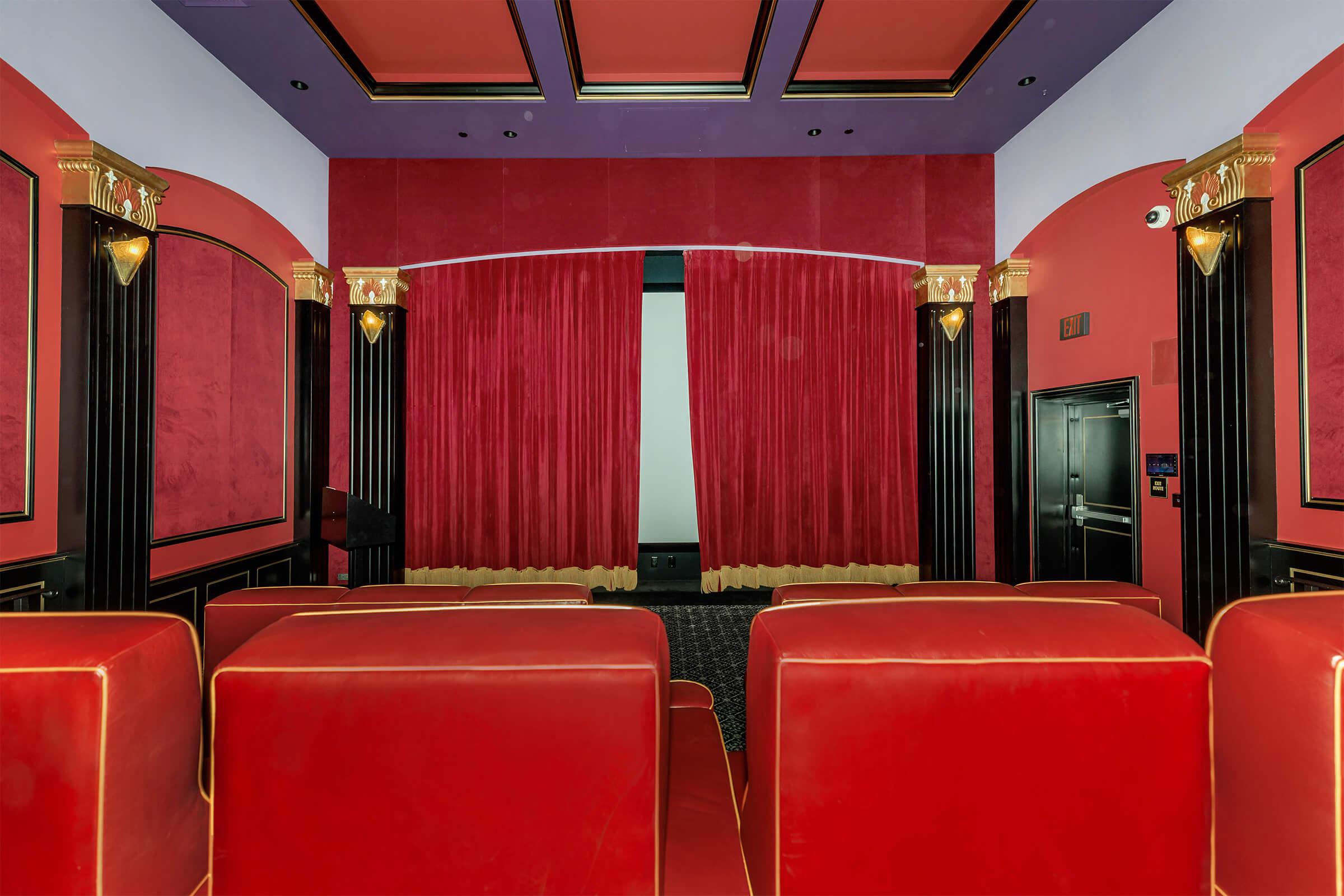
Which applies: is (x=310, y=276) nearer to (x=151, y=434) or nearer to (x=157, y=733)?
(x=151, y=434)

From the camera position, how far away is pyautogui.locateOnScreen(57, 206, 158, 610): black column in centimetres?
272

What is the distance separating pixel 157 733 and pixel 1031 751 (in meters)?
1.27

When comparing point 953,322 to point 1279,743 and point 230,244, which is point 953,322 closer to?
point 1279,743

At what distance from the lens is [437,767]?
30.6 inches

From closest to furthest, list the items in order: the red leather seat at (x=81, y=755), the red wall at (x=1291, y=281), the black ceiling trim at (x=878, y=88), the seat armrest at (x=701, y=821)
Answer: the red leather seat at (x=81, y=755), the seat armrest at (x=701, y=821), the red wall at (x=1291, y=281), the black ceiling trim at (x=878, y=88)

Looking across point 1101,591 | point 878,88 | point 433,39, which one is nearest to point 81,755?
point 1101,591

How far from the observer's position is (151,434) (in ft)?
10.2

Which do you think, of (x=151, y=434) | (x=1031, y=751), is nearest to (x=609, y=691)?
(x=1031, y=751)

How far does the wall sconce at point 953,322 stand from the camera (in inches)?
184

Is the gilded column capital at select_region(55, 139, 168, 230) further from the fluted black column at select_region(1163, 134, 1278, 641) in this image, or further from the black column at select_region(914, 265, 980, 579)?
the fluted black column at select_region(1163, 134, 1278, 641)

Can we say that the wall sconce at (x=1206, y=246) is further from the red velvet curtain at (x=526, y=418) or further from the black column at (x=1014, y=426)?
the red velvet curtain at (x=526, y=418)

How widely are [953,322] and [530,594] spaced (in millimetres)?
4217

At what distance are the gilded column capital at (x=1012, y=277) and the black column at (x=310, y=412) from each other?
18.6ft

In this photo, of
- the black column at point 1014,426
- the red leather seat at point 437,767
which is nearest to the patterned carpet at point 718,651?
the red leather seat at point 437,767
